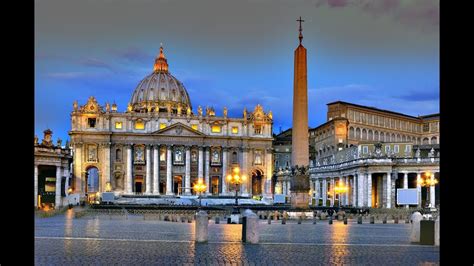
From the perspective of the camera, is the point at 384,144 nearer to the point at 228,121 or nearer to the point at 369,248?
the point at 228,121

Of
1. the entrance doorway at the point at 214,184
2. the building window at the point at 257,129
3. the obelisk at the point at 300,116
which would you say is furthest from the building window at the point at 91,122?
the obelisk at the point at 300,116

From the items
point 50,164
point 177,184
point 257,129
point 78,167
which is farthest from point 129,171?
point 50,164

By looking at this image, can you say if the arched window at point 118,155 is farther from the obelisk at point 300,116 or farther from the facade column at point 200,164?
the obelisk at point 300,116

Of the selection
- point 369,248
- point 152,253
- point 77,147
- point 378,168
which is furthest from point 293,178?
point 77,147

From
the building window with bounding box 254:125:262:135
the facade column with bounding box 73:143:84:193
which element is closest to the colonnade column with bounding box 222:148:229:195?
the building window with bounding box 254:125:262:135

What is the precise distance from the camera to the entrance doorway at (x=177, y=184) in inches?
4306

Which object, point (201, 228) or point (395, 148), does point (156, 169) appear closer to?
point (395, 148)

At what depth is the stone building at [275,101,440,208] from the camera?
68.9 metres

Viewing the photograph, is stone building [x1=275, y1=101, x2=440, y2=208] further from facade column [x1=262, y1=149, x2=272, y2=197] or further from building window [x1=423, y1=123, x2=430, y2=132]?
facade column [x1=262, y1=149, x2=272, y2=197]

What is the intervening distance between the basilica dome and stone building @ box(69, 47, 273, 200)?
2029 centimetres

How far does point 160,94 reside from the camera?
436ft

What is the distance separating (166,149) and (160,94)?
28.0 metres
